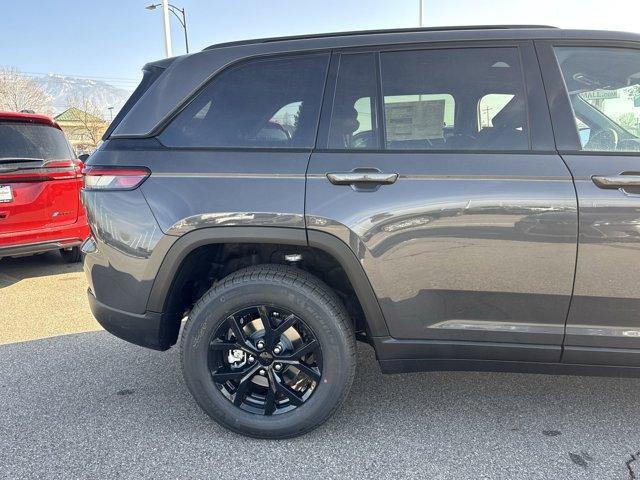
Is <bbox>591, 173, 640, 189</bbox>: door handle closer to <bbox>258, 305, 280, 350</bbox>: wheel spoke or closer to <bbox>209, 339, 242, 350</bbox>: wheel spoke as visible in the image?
<bbox>258, 305, 280, 350</bbox>: wheel spoke

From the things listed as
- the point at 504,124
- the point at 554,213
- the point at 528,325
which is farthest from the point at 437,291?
the point at 504,124

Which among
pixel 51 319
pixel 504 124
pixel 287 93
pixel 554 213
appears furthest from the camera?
pixel 51 319

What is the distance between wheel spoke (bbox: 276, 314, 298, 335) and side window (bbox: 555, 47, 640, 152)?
151 centimetres

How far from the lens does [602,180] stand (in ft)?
6.46

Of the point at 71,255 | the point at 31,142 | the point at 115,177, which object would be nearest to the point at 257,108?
the point at 115,177

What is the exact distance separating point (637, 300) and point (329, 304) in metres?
1.33

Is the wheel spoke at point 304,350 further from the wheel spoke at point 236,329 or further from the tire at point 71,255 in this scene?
the tire at point 71,255

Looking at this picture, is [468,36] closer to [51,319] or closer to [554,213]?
[554,213]

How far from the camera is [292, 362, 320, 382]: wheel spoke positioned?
2.27 metres

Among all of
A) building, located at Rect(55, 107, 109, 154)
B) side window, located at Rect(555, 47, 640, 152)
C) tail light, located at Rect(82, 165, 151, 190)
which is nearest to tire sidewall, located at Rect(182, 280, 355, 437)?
tail light, located at Rect(82, 165, 151, 190)

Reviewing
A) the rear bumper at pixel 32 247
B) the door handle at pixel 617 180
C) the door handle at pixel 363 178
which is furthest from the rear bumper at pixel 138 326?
the rear bumper at pixel 32 247

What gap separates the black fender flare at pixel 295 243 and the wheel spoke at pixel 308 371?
0.34m

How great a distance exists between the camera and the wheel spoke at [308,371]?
227 cm

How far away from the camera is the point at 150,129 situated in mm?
2277
